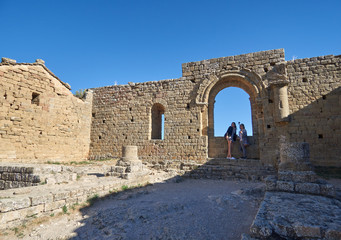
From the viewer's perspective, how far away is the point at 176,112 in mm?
11281

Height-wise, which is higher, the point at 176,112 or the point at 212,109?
the point at 212,109

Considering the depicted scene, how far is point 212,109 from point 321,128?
5.00 metres

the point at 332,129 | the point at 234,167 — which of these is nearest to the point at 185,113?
the point at 234,167

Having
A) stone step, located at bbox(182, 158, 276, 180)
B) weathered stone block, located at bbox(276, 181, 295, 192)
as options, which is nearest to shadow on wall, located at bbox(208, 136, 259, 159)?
stone step, located at bbox(182, 158, 276, 180)

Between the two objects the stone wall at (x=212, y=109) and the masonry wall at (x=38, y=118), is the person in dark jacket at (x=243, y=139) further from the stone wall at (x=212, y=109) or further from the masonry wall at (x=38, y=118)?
the masonry wall at (x=38, y=118)

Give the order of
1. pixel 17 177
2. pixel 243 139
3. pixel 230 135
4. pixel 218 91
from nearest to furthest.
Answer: pixel 17 177 → pixel 243 139 → pixel 230 135 → pixel 218 91

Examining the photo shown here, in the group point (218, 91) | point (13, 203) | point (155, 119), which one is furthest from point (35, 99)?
point (218, 91)

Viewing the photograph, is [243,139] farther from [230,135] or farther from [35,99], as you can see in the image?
[35,99]

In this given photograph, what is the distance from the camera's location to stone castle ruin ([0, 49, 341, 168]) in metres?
9.12

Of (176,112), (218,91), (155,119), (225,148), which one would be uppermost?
(218,91)

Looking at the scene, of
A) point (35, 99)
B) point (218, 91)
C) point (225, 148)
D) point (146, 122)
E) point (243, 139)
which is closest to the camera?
point (243, 139)

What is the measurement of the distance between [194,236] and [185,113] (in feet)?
26.8

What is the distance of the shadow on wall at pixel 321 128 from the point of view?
8.68m

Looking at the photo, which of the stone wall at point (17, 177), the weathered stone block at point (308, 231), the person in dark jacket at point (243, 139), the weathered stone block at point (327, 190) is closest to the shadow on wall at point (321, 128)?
the person in dark jacket at point (243, 139)
